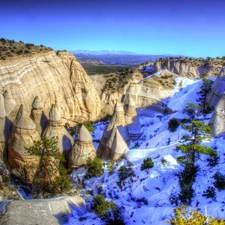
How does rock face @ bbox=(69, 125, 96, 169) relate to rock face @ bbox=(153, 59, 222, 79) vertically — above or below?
below

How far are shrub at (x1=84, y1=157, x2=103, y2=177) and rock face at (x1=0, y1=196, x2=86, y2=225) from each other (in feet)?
15.4

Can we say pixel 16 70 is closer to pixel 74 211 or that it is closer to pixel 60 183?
pixel 60 183

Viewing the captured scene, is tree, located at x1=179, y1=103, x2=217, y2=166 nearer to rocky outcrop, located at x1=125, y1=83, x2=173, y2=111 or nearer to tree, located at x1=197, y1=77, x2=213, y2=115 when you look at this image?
tree, located at x1=197, y1=77, x2=213, y2=115

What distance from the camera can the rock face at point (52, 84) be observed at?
23.6 meters

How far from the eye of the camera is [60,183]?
51.4 ft

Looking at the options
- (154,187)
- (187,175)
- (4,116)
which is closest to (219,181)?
(187,175)

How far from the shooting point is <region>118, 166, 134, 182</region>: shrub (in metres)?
16.7

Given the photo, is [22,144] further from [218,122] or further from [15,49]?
[218,122]

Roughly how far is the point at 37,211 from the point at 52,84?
64.8 ft

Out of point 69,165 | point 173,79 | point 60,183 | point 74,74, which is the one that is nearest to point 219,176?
point 60,183

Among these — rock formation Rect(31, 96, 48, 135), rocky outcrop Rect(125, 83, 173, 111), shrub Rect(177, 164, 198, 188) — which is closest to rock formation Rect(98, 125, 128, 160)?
shrub Rect(177, 164, 198, 188)

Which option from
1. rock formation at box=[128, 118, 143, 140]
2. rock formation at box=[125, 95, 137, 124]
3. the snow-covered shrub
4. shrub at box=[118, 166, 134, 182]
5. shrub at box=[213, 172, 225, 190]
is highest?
rock formation at box=[125, 95, 137, 124]

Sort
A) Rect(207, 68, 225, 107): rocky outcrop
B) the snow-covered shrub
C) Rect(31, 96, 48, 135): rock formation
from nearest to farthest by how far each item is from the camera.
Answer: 1. the snow-covered shrub
2. Rect(31, 96, 48, 135): rock formation
3. Rect(207, 68, 225, 107): rocky outcrop

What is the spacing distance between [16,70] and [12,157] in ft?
32.2
